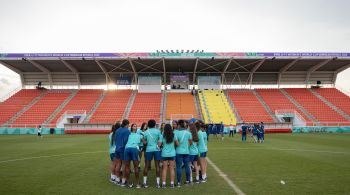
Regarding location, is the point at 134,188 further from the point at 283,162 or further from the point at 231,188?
the point at 283,162

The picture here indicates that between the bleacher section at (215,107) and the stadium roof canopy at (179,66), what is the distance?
3819 mm

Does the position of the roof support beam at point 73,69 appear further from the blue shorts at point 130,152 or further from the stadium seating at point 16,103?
the blue shorts at point 130,152

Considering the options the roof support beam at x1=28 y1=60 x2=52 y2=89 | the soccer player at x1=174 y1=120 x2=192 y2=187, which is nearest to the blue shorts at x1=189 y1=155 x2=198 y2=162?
the soccer player at x1=174 y1=120 x2=192 y2=187

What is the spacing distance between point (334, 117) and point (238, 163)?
118ft

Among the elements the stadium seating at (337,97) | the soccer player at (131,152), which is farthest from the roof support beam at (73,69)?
the stadium seating at (337,97)

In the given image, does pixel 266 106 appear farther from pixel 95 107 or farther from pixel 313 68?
pixel 95 107

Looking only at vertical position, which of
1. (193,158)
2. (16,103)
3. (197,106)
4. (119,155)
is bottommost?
(193,158)

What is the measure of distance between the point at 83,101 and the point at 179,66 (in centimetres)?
1767

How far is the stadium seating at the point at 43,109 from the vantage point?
38.8 meters

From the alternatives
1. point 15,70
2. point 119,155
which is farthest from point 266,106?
point 15,70

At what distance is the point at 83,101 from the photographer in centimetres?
4491

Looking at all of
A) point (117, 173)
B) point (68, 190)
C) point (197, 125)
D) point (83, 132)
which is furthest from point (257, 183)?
point (83, 132)

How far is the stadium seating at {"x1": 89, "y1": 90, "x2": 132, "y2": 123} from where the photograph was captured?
3950 centimetres

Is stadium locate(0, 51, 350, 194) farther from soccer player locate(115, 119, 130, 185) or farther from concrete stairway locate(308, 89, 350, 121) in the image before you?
soccer player locate(115, 119, 130, 185)
